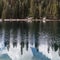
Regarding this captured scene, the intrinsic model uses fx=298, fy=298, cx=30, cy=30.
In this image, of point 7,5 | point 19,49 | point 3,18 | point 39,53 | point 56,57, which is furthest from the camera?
point 7,5

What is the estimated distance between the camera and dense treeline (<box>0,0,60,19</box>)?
12456 centimetres

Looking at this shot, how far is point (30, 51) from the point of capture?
1257 inches

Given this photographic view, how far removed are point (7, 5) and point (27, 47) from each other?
9755 cm

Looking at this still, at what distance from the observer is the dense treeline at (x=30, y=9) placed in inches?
4904

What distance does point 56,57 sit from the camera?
1117 inches

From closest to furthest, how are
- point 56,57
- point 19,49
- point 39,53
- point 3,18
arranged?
point 56,57, point 39,53, point 19,49, point 3,18

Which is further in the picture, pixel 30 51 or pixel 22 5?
pixel 22 5

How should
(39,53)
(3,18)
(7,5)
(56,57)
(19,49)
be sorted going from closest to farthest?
1. (56,57)
2. (39,53)
3. (19,49)
4. (3,18)
5. (7,5)

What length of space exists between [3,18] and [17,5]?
1408 cm

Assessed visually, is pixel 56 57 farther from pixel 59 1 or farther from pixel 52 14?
pixel 59 1

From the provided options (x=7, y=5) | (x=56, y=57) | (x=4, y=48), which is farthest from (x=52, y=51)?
(x=7, y=5)

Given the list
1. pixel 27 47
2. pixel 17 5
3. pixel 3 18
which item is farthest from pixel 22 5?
pixel 27 47

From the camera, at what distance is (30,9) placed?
130000 mm

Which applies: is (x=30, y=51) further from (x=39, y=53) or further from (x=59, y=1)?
(x=59, y=1)
